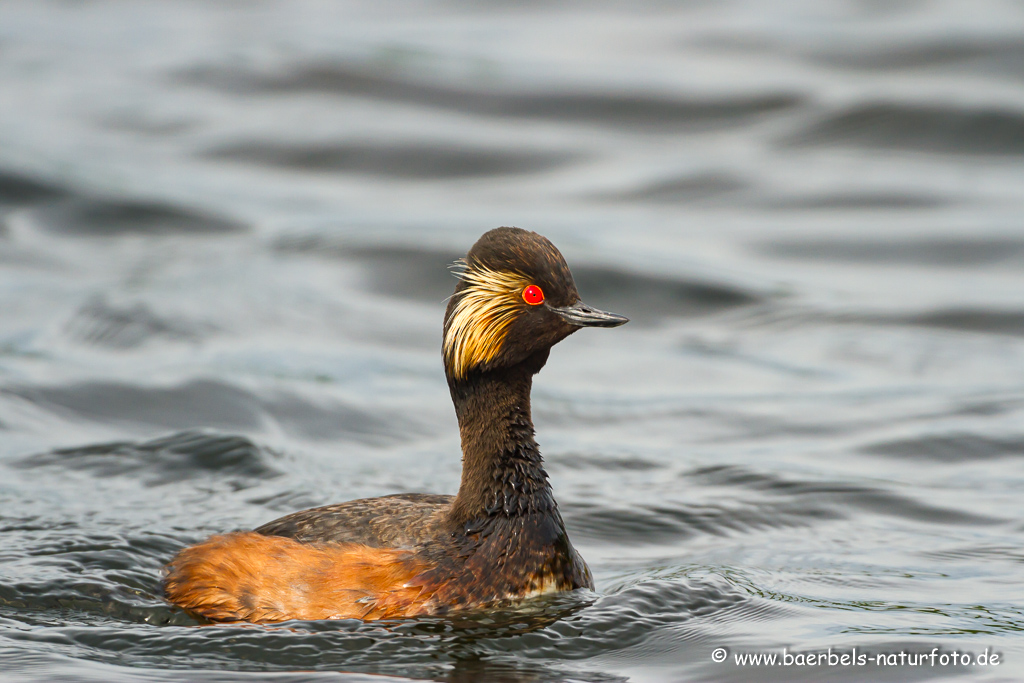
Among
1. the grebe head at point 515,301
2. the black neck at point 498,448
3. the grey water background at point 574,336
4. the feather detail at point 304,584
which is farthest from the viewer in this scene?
the grey water background at point 574,336

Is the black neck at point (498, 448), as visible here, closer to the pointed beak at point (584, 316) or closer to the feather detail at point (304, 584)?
the pointed beak at point (584, 316)

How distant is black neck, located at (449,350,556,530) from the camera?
26.4 feet

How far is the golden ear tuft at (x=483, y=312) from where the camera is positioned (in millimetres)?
7727

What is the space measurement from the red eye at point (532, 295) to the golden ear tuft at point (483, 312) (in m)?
0.03

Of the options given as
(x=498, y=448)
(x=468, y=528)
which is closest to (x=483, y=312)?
(x=498, y=448)

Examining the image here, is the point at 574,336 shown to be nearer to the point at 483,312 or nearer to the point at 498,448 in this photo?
the point at 498,448

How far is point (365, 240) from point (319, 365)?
4175mm

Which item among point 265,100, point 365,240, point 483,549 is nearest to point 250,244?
point 365,240

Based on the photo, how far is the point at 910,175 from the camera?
20453 millimetres

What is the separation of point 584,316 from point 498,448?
101 centimetres

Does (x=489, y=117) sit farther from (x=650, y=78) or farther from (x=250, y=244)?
(x=250, y=244)

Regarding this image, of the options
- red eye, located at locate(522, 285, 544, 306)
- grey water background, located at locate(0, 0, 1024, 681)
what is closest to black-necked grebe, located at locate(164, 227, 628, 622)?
red eye, located at locate(522, 285, 544, 306)

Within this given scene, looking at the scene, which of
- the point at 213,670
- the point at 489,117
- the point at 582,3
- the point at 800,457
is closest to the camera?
the point at 213,670

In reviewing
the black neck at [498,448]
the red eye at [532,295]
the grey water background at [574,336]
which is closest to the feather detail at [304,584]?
the grey water background at [574,336]
